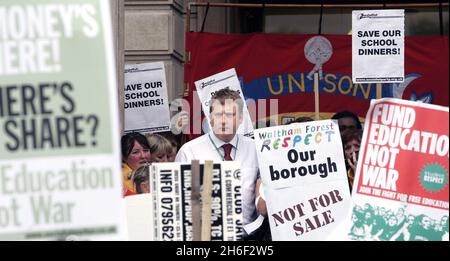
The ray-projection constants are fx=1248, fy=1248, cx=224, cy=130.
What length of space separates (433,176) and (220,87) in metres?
4.25

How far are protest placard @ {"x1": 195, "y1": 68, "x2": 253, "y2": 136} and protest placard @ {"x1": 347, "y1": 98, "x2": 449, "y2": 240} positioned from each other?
3.60 metres

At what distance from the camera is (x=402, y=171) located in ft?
22.0

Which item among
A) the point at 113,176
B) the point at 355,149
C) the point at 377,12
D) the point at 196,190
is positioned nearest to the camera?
the point at 113,176

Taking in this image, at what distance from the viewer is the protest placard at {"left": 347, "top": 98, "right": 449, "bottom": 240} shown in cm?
667

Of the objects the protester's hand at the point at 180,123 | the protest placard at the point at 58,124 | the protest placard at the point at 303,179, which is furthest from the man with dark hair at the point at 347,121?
the protest placard at the point at 58,124

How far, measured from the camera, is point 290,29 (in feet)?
53.3

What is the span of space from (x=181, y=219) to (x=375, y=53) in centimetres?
377

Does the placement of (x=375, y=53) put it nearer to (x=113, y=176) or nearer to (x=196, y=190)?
(x=196, y=190)

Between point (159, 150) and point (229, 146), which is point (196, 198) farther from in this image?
point (159, 150)

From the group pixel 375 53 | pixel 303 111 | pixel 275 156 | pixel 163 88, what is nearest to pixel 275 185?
pixel 275 156

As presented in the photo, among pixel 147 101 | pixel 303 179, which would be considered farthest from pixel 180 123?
pixel 303 179

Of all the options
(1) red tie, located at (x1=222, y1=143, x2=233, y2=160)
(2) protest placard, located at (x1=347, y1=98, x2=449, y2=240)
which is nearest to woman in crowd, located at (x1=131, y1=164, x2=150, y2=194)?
(1) red tie, located at (x1=222, y1=143, x2=233, y2=160)
